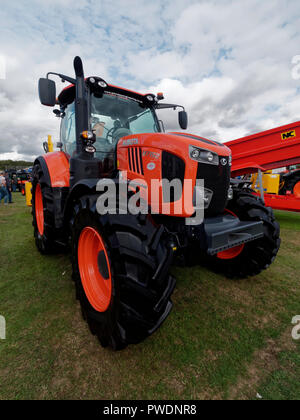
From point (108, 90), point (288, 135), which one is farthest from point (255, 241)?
point (288, 135)

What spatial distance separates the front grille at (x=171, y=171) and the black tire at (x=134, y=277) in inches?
11.7

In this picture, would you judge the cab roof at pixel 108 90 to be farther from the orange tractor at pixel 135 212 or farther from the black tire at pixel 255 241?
the black tire at pixel 255 241

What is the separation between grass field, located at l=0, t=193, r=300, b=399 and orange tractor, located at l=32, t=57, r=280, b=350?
0.22 m

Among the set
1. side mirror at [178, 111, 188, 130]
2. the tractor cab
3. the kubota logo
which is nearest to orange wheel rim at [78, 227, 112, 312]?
the tractor cab

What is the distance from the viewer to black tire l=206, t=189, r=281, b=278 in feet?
7.67

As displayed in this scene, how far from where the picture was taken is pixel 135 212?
151 cm

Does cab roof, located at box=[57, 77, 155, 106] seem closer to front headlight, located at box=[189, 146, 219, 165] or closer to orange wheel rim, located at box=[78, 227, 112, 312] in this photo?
front headlight, located at box=[189, 146, 219, 165]

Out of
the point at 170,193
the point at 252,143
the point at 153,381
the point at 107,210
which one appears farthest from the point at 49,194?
the point at 252,143

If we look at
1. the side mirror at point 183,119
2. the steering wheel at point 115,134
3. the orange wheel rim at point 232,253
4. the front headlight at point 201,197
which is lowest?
the orange wheel rim at point 232,253

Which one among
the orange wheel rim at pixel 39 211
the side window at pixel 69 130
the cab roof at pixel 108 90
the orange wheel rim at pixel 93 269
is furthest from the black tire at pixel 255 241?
the orange wheel rim at pixel 39 211

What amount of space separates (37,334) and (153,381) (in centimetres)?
102

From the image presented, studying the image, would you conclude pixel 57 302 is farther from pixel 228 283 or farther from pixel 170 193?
pixel 228 283

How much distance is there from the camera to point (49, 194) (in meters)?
2.79

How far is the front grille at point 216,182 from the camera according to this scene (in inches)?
70.0
